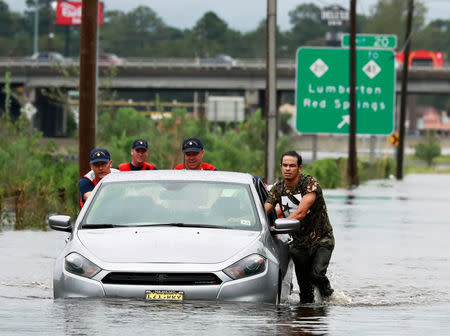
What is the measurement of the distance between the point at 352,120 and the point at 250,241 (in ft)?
114

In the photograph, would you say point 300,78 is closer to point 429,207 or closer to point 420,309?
point 429,207

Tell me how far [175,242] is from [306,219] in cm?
249

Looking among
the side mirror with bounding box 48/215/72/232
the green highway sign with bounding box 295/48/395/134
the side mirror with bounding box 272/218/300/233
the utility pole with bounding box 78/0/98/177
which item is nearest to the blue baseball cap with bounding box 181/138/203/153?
the side mirror with bounding box 48/215/72/232

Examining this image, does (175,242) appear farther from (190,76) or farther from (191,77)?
(191,77)

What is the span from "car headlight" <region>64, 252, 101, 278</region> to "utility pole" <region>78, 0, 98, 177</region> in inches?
401

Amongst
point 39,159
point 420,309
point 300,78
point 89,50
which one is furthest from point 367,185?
point 420,309

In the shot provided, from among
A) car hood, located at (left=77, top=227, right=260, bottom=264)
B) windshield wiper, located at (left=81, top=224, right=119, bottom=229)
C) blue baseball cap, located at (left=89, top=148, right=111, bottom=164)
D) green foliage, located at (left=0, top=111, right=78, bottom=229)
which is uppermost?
blue baseball cap, located at (left=89, top=148, right=111, bottom=164)

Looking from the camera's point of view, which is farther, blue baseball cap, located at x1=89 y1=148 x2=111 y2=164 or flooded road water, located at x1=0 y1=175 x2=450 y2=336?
blue baseball cap, located at x1=89 y1=148 x2=111 y2=164

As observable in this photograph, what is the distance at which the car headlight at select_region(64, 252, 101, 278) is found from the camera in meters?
9.75

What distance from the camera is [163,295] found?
9.62 metres

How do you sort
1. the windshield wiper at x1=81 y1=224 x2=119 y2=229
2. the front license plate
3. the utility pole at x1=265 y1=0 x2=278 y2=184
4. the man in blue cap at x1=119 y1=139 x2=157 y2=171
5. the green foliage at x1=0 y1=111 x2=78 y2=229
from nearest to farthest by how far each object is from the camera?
the front license plate
the windshield wiper at x1=81 y1=224 x2=119 y2=229
the man in blue cap at x1=119 y1=139 x2=157 y2=171
the green foliage at x1=0 y1=111 x2=78 y2=229
the utility pole at x1=265 y1=0 x2=278 y2=184

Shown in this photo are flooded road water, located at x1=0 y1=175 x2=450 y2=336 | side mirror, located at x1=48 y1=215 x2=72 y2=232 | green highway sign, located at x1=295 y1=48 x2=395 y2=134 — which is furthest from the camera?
green highway sign, located at x1=295 y1=48 x2=395 y2=134

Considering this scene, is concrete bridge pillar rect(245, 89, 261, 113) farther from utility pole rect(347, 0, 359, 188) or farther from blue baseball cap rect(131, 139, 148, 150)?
blue baseball cap rect(131, 139, 148, 150)

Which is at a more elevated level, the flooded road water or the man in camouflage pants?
the man in camouflage pants
